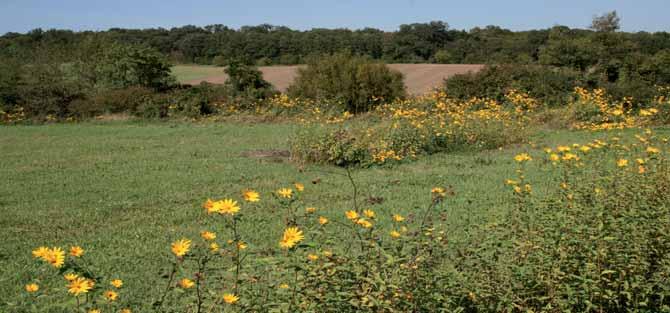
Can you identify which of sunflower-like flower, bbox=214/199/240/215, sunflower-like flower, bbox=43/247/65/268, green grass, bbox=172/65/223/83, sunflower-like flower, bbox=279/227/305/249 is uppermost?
sunflower-like flower, bbox=214/199/240/215

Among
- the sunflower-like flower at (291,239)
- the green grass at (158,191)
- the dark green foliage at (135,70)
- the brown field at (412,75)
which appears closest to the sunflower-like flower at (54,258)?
the sunflower-like flower at (291,239)

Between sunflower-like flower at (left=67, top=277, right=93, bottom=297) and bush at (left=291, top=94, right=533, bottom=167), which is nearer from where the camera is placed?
sunflower-like flower at (left=67, top=277, right=93, bottom=297)

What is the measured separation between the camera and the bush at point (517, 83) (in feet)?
48.8

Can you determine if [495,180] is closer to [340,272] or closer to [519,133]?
[519,133]

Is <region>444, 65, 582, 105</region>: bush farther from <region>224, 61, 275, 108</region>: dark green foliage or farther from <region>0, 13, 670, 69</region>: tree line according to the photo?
<region>0, 13, 670, 69</region>: tree line

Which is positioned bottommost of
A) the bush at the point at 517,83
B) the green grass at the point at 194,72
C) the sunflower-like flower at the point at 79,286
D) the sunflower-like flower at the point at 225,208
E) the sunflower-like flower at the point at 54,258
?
the green grass at the point at 194,72

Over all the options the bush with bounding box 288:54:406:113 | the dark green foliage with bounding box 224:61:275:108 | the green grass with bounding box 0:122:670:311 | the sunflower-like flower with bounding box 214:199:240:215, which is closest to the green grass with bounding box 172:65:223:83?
the dark green foliage with bounding box 224:61:275:108

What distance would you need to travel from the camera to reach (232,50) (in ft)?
122

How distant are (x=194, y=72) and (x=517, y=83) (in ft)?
68.1

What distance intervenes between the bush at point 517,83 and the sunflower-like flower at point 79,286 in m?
→ 14.0

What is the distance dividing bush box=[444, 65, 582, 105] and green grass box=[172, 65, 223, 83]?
617 inches

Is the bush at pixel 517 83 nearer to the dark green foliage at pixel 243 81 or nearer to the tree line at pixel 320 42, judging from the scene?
the dark green foliage at pixel 243 81

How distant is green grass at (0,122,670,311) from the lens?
4453 millimetres

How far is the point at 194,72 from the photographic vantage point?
32031mm
